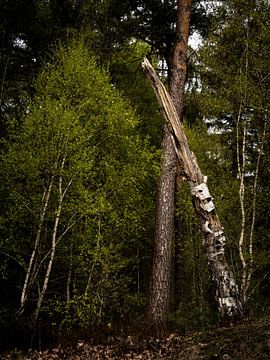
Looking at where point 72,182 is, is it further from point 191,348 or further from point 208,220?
point 191,348

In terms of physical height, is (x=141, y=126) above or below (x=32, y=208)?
above

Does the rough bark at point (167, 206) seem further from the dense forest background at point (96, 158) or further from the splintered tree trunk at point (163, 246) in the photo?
the dense forest background at point (96, 158)

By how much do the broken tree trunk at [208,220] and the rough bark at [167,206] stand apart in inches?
98.6

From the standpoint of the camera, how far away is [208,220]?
23.1ft

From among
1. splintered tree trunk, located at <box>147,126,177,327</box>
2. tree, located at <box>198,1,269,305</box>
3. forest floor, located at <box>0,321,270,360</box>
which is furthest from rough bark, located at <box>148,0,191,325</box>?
forest floor, located at <box>0,321,270,360</box>

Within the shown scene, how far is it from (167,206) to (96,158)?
2375 millimetres

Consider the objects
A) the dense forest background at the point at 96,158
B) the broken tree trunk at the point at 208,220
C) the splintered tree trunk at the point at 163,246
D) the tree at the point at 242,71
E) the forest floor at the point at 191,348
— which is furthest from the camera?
the tree at the point at 242,71

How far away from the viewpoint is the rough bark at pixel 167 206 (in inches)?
389

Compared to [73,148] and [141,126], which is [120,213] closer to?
[73,148]

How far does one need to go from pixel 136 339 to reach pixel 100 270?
168 inches

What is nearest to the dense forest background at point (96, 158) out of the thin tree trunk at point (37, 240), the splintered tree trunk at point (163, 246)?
the thin tree trunk at point (37, 240)

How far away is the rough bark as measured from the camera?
9.89 m

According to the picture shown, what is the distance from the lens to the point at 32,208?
1017 cm

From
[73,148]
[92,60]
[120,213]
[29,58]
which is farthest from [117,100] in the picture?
[29,58]
